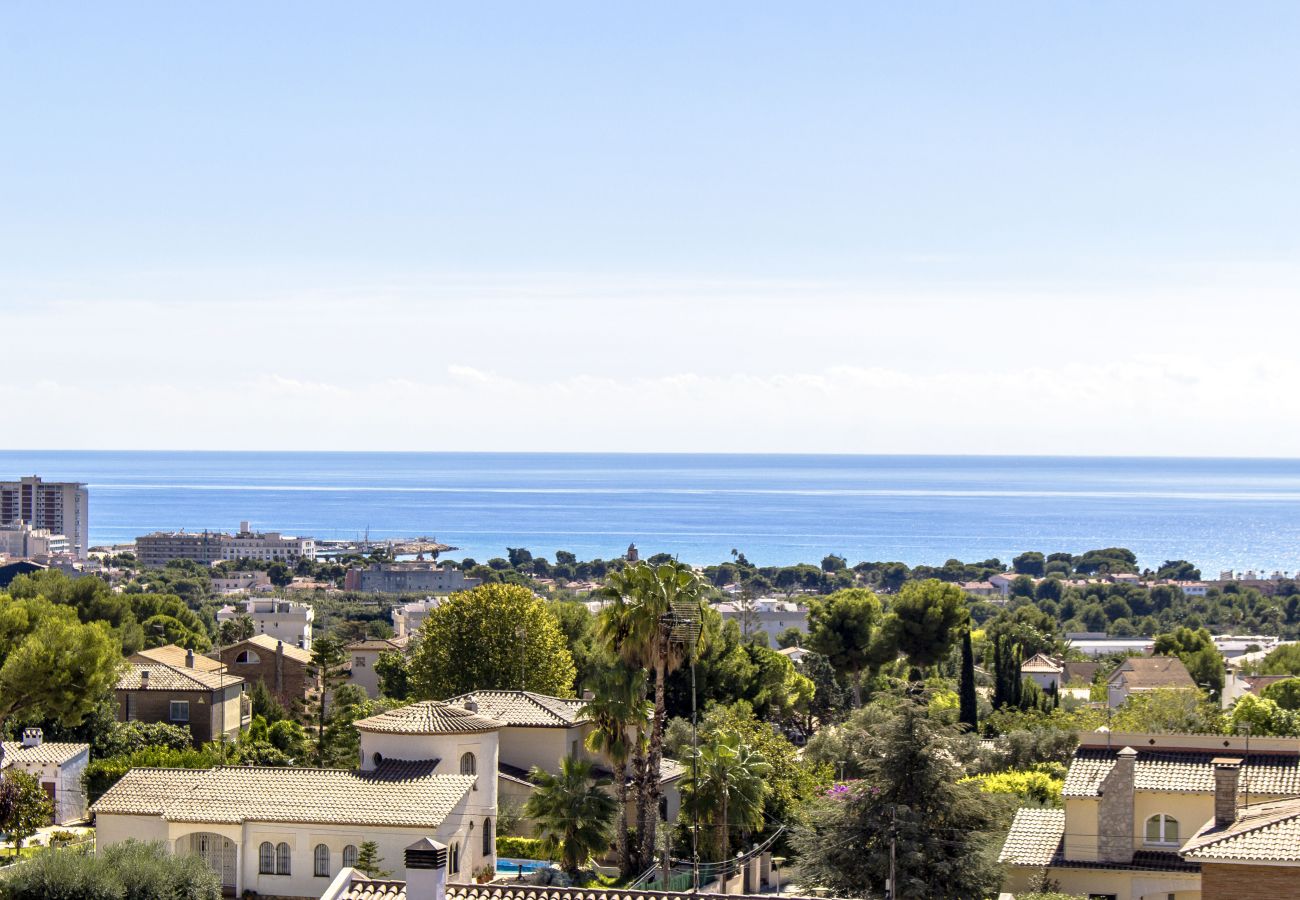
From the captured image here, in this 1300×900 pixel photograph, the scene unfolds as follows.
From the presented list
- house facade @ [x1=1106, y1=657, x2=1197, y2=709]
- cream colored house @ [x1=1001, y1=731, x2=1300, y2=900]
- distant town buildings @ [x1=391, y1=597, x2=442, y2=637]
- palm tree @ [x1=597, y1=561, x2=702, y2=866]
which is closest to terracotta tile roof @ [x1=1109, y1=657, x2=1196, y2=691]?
house facade @ [x1=1106, y1=657, x2=1197, y2=709]

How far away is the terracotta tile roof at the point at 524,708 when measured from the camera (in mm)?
37375

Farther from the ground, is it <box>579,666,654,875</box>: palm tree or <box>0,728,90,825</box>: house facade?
<box>579,666,654,875</box>: palm tree

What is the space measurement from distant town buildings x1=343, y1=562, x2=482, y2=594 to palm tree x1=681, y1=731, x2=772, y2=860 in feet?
488

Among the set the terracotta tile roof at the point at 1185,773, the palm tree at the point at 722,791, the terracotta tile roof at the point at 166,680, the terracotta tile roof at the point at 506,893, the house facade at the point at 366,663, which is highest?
the terracotta tile roof at the point at 506,893

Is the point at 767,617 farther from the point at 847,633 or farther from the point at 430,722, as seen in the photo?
the point at 430,722

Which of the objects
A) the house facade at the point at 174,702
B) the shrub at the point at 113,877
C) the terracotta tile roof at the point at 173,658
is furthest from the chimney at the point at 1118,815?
the terracotta tile roof at the point at 173,658

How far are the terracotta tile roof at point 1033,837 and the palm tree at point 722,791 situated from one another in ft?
18.3

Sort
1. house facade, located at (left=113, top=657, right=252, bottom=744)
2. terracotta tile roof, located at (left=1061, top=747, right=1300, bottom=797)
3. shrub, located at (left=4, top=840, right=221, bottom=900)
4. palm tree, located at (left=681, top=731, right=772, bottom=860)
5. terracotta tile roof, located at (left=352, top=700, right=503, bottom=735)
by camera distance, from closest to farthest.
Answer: shrub, located at (left=4, top=840, right=221, bottom=900), terracotta tile roof, located at (left=1061, top=747, right=1300, bottom=797), palm tree, located at (left=681, top=731, right=772, bottom=860), terracotta tile roof, located at (left=352, top=700, right=503, bottom=735), house facade, located at (left=113, top=657, right=252, bottom=744)

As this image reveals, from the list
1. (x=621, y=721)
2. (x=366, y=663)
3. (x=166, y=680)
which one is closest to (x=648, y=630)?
(x=621, y=721)

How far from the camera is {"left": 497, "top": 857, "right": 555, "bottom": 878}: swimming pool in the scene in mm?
32031

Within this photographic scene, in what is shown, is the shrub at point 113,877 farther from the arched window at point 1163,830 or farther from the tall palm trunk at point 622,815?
the arched window at point 1163,830

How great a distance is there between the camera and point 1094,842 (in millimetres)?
26219

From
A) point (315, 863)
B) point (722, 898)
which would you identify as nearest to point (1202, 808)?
point (722, 898)

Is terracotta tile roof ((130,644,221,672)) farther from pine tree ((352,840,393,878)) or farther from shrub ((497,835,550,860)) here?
pine tree ((352,840,393,878))
